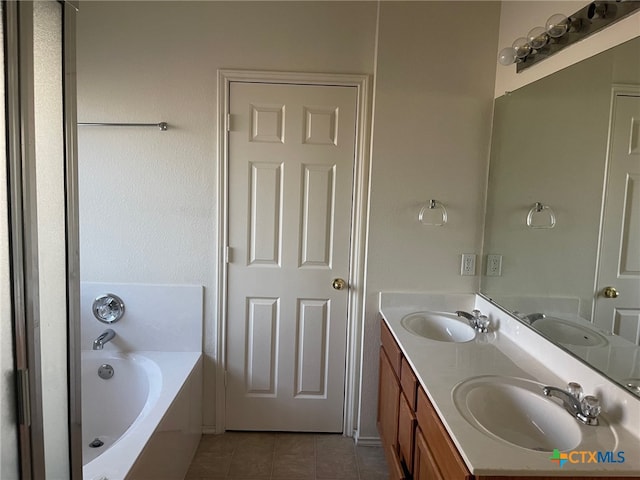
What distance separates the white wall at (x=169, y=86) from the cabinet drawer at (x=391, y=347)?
1.09 meters

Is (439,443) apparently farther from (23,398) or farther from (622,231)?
(23,398)

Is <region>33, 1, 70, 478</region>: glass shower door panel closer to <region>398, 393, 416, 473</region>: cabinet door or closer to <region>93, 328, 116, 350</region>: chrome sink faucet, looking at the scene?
<region>398, 393, 416, 473</region>: cabinet door

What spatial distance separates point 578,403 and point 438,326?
3.24 feet

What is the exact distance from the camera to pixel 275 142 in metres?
2.41

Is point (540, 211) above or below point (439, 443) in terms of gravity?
above

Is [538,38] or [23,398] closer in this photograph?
[23,398]

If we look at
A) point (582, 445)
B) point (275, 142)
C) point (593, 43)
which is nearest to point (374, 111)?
point (275, 142)

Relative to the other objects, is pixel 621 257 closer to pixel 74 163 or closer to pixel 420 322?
pixel 420 322

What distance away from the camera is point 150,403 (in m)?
1.99

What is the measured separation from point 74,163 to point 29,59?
0.24 meters

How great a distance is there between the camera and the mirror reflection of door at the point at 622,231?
4.22 ft

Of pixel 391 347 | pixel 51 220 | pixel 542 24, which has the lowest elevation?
pixel 391 347

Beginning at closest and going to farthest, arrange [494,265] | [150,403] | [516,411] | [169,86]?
1. [516,411]
2. [150,403]
3. [494,265]
4. [169,86]

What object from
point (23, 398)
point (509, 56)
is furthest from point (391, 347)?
point (23, 398)
